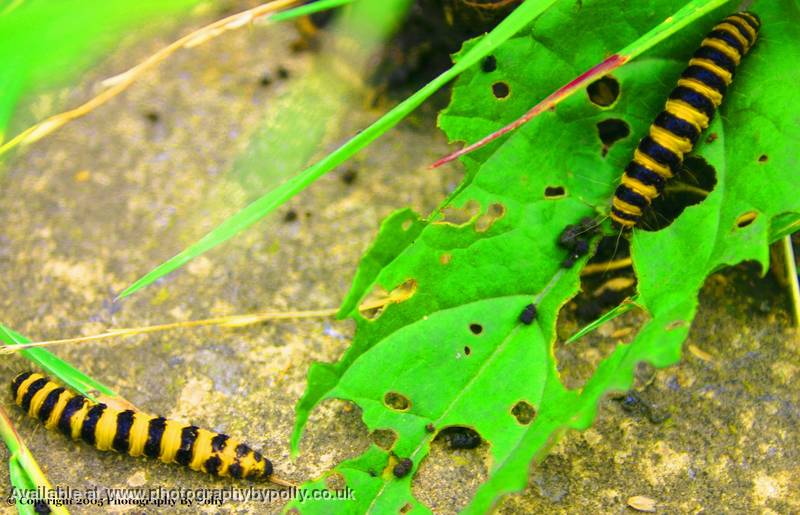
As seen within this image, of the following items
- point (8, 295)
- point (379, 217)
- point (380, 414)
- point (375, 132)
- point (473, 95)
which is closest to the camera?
point (375, 132)

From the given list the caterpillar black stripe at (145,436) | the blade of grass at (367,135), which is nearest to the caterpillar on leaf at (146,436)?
the caterpillar black stripe at (145,436)

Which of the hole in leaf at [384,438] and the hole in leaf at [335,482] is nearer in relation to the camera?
the hole in leaf at [335,482]

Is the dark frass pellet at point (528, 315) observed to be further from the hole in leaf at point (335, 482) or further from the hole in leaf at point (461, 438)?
the hole in leaf at point (335, 482)

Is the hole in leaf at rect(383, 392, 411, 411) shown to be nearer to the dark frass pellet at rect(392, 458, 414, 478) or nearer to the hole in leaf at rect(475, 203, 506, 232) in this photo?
the dark frass pellet at rect(392, 458, 414, 478)

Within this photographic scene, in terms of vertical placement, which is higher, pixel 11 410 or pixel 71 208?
pixel 71 208

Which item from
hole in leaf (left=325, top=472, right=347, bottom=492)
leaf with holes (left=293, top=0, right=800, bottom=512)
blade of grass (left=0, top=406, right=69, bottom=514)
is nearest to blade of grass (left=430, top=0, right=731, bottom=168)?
leaf with holes (left=293, top=0, right=800, bottom=512)

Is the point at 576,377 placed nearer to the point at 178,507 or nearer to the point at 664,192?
the point at 664,192

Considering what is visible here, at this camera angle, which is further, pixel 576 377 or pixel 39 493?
pixel 576 377

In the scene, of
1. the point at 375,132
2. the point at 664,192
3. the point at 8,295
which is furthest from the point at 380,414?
the point at 8,295
